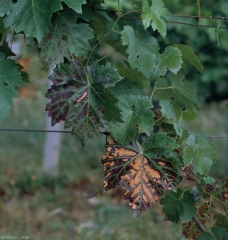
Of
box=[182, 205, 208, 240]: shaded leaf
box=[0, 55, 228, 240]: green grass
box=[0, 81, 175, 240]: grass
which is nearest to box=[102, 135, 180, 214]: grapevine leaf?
box=[182, 205, 208, 240]: shaded leaf

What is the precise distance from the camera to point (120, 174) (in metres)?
1.29

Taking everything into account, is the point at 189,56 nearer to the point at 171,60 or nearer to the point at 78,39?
the point at 171,60

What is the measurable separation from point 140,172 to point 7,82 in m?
0.46

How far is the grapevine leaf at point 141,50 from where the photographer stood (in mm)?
1286

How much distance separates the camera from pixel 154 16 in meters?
1.29

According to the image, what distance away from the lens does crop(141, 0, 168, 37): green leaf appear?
1272 millimetres

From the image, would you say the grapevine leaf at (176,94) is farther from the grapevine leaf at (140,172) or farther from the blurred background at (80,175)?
the blurred background at (80,175)

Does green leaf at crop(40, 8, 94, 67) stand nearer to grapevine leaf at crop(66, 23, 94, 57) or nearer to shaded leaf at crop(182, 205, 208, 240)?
grapevine leaf at crop(66, 23, 94, 57)

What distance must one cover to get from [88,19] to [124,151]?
1.30 feet

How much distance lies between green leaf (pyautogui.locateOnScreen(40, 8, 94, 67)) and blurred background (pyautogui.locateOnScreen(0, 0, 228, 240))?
52.8 inches

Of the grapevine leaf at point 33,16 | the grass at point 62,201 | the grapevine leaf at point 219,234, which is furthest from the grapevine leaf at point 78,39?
the grass at point 62,201

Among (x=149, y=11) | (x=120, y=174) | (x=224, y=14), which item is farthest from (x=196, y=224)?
(x=224, y=14)

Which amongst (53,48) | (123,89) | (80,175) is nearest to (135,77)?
(123,89)

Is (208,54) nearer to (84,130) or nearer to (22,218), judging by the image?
(22,218)
